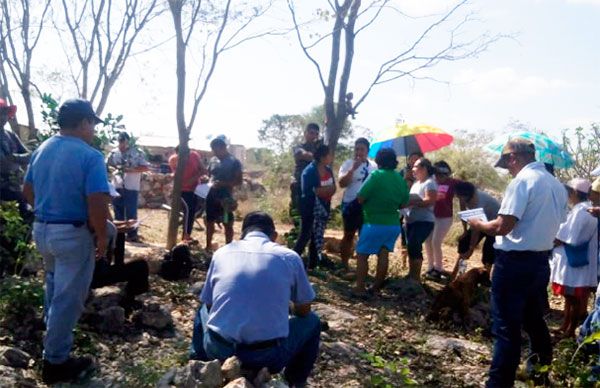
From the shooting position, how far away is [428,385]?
5426mm

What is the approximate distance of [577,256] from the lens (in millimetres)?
→ 6527

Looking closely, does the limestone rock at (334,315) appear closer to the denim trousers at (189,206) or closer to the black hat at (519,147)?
the black hat at (519,147)

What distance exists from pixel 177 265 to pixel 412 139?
463cm

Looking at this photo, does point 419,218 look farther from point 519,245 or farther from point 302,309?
point 302,309

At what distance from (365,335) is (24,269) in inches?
119

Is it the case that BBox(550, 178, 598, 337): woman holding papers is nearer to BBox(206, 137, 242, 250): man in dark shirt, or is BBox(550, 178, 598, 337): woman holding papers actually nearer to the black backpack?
the black backpack

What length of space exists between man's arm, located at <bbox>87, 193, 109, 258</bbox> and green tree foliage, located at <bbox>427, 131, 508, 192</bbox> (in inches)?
585

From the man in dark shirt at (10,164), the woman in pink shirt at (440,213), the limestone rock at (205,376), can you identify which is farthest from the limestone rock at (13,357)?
the woman in pink shirt at (440,213)

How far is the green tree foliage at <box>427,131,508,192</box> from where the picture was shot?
63.4ft

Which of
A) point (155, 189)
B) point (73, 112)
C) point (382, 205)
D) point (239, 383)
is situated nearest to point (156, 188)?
point (155, 189)

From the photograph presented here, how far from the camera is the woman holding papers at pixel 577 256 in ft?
21.3

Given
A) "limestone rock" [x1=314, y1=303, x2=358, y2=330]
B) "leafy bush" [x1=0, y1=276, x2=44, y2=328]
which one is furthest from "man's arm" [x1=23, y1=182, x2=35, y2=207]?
"limestone rock" [x1=314, y1=303, x2=358, y2=330]

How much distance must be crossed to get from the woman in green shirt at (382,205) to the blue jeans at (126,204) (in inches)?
145

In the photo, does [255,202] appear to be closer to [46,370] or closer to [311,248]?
[311,248]
